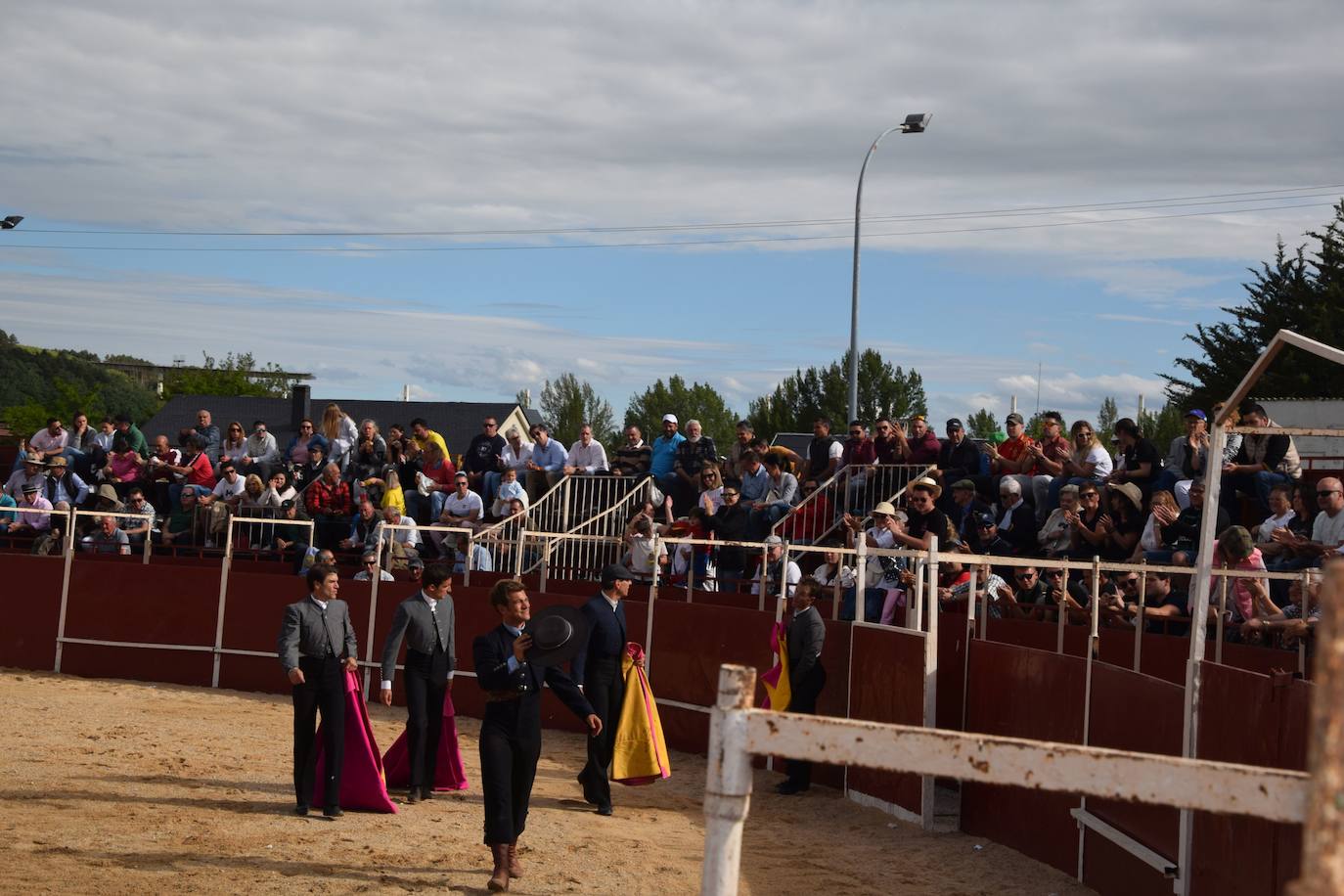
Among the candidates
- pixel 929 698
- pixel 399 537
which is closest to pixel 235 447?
pixel 399 537

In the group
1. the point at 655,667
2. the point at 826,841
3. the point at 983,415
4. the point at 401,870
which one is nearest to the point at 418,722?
the point at 401,870

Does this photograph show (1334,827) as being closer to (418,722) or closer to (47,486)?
(418,722)

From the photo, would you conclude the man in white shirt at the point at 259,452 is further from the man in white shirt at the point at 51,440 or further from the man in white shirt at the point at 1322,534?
the man in white shirt at the point at 1322,534

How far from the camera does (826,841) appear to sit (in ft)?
35.1

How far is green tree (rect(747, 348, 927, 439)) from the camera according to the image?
79.6 meters

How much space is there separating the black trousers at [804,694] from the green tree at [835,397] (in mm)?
66789

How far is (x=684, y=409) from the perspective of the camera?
10431 centimetres

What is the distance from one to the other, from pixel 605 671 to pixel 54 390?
294 feet

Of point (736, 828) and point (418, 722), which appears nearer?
point (736, 828)

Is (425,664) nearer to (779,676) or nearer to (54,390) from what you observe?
(779,676)

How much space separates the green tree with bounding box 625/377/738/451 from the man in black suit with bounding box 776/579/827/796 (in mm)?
82687

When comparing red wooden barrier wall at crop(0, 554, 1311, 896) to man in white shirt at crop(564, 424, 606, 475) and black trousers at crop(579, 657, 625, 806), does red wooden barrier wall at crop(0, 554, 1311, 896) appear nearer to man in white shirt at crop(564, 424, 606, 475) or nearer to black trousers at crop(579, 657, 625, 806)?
black trousers at crop(579, 657, 625, 806)

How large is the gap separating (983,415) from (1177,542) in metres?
95.1

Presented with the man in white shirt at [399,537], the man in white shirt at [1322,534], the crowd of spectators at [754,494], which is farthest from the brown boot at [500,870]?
the man in white shirt at [399,537]
